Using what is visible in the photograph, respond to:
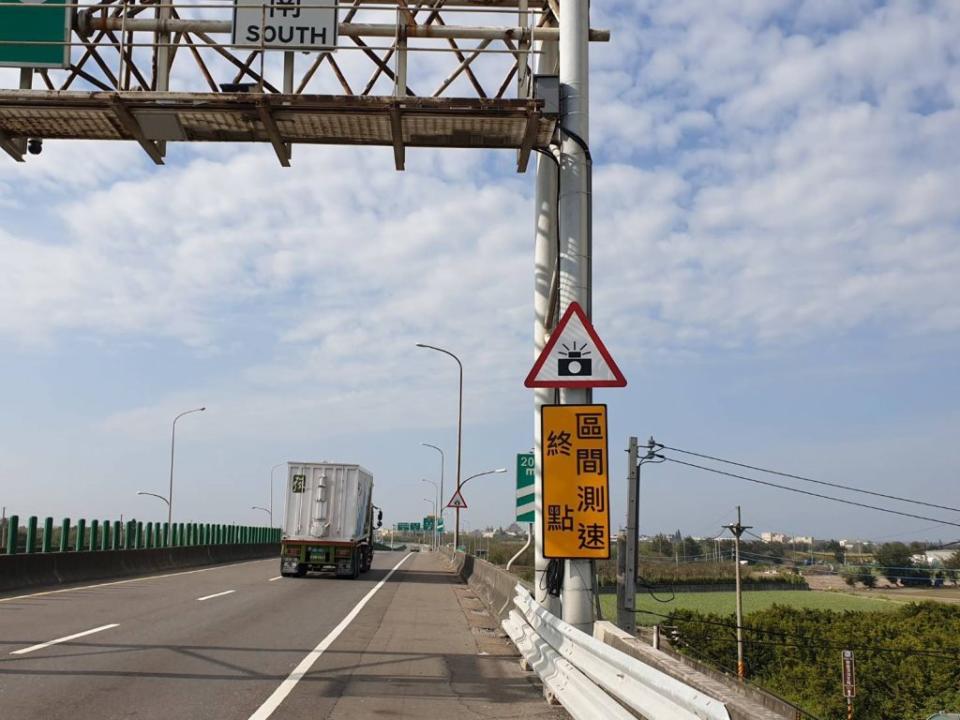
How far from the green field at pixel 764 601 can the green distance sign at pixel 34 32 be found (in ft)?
189

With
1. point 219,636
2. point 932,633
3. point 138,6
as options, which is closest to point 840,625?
point 932,633

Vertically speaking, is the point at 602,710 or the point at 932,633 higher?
the point at 602,710

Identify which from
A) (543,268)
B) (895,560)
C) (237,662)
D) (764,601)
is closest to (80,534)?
(237,662)

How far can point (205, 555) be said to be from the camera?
3947cm

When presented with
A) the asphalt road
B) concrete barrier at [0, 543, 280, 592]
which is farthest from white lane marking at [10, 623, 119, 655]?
concrete barrier at [0, 543, 280, 592]

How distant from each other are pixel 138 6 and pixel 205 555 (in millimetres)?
31062

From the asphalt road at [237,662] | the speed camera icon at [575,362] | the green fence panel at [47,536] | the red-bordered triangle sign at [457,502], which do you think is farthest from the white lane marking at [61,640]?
the red-bordered triangle sign at [457,502]

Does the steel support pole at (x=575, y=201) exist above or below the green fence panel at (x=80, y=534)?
above

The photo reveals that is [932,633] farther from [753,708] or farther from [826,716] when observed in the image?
[753,708]

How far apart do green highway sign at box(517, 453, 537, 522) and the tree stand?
9487 cm

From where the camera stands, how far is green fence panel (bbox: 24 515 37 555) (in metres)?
23.3

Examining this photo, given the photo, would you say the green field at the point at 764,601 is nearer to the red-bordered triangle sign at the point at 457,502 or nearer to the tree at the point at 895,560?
the tree at the point at 895,560

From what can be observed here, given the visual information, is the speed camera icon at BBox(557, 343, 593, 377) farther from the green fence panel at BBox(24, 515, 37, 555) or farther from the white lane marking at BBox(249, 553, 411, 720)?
the green fence panel at BBox(24, 515, 37, 555)

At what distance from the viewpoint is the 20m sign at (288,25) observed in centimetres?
1142
